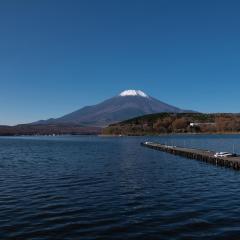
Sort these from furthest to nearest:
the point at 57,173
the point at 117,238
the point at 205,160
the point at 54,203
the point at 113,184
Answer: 1. the point at 205,160
2. the point at 57,173
3. the point at 113,184
4. the point at 54,203
5. the point at 117,238

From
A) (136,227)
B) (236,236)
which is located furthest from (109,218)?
(236,236)

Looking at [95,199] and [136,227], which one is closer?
[136,227]

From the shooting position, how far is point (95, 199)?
2941 cm

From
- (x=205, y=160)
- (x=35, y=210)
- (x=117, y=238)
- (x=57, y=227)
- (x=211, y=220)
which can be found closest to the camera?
(x=117, y=238)

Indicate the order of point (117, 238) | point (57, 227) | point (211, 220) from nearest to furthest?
point (117, 238) < point (57, 227) < point (211, 220)

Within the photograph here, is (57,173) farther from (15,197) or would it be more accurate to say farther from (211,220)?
(211,220)

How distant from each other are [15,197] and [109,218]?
1003 cm

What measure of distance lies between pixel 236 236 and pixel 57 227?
899cm

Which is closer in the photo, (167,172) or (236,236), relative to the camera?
(236,236)

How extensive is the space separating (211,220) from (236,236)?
125 inches

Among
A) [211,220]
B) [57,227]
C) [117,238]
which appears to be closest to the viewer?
[117,238]

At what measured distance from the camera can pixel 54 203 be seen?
91.5 feet

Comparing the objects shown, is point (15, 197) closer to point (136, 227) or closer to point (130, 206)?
point (130, 206)

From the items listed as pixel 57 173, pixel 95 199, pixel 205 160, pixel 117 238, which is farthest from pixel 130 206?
pixel 205 160
